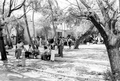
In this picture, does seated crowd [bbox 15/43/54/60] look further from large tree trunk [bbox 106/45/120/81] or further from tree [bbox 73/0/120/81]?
large tree trunk [bbox 106/45/120/81]

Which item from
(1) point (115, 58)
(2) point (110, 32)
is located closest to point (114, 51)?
(1) point (115, 58)

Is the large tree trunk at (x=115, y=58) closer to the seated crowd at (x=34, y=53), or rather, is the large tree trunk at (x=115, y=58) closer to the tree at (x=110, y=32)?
the tree at (x=110, y=32)

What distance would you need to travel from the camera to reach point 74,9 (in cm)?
722

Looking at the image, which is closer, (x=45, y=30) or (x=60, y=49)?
(x=60, y=49)

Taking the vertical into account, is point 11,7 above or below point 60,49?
above

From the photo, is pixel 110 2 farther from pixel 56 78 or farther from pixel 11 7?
pixel 11 7

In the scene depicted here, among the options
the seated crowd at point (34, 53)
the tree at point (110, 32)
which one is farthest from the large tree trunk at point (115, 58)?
the seated crowd at point (34, 53)

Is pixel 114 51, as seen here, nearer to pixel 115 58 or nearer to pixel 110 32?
pixel 115 58

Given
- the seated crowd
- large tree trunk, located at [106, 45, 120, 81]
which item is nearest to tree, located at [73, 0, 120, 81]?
large tree trunk, located at [106, 45, 120, 81]

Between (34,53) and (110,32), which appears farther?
(34,53)

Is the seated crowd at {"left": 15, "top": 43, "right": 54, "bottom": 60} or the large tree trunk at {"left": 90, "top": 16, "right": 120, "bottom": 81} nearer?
the large tree trunk at {"left": 90, "top": 16, "right": 120, "bottom": 81}

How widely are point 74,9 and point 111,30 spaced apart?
178cm

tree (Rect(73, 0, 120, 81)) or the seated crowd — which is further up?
tree (Rect(73, 0, 120, 81))

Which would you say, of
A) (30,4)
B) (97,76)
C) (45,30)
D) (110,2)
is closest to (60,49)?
(30,4)
